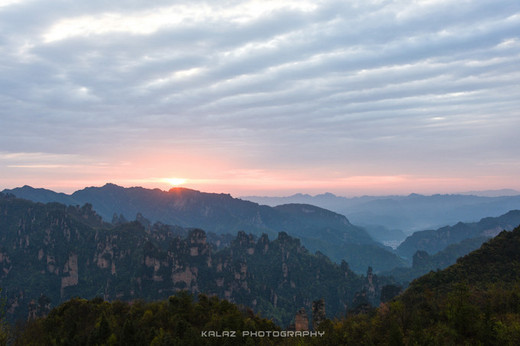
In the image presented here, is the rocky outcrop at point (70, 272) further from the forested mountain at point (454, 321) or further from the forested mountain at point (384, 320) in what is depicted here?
the forested mountain at point (454, 321)

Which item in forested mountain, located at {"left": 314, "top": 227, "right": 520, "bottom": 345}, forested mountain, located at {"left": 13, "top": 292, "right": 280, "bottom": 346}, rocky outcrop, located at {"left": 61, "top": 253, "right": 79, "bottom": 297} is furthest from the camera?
rocky outcrop, located at {"left": 61, "top": 253, "right": 79, "bottom": 297}

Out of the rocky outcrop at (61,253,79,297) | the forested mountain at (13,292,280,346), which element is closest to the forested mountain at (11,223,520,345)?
the forested mountain at (13,292,280,346)

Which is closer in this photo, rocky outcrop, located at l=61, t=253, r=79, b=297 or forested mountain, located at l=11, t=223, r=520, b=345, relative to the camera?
forested mountain, located at l=11, t=223, r=520, b=345

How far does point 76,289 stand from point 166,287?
54.7m

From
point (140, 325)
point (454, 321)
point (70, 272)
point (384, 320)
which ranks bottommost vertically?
point (70, 272)

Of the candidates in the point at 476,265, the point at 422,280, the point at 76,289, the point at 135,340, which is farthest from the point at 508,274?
the point at 76,289

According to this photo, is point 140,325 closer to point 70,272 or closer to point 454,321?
point 454,321

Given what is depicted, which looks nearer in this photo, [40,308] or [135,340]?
[135,340]

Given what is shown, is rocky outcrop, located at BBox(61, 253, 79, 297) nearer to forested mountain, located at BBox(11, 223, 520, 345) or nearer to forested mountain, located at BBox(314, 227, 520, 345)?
forested mountain, located at BBox(11, 223, 520, 345)

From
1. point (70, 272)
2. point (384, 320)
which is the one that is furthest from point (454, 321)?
point (70, 272)

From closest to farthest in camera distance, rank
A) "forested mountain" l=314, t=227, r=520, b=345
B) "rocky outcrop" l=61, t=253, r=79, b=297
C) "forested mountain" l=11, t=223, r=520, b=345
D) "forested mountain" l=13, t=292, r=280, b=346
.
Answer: "forested mountain" l=314, t=227, r=520, b=345
"forested mountain" l=11, t=223, r=520, b=345
"forested mountain" l=13, t=292, r=280, b=346
"rocky outcrop" l=61, t=253, r=79, b=297

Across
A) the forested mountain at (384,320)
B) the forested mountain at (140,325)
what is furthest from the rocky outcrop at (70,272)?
the forested mountain at (384,320)

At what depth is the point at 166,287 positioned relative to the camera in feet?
573

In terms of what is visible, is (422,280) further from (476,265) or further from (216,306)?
(216,306)
